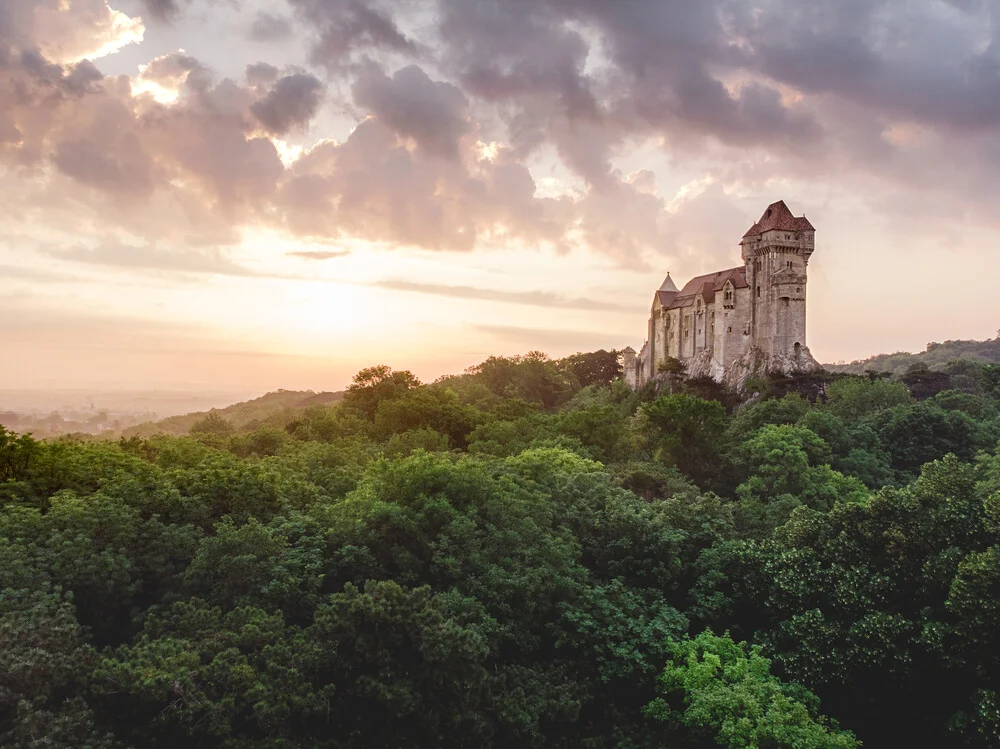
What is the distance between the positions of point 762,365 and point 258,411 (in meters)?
64.0

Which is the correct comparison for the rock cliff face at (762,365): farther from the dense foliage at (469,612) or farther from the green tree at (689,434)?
the dense foliage at (469,612)

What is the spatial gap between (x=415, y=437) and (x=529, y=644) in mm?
17582

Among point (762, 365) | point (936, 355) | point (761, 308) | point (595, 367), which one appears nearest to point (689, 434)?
point (762, 365)

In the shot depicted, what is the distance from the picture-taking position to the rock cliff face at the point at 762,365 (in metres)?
62.2

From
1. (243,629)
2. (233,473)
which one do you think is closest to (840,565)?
(243,629)

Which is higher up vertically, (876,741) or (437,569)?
(437,569)

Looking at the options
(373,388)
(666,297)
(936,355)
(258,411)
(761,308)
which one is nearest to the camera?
(373,388)

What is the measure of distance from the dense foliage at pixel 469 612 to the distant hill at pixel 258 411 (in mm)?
42969

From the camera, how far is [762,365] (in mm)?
62781

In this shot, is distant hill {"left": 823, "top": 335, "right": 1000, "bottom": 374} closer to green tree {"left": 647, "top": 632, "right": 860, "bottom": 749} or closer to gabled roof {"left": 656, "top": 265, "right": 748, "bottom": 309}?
gabled roof {"left": 656, "top": 265, "right": 748, "bottom": 309}

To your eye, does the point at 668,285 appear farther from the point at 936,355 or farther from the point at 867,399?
the point at 936,355

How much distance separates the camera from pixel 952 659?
15023mm

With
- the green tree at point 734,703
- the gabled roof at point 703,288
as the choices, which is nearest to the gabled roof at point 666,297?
the gabled roof at point 703,288

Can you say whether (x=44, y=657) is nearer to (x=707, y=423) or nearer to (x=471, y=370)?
(x=707, y=423)
